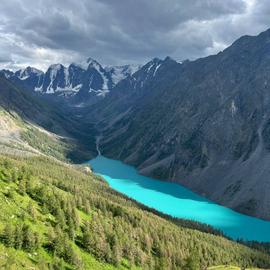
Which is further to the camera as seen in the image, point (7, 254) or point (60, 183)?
point (60, 183)

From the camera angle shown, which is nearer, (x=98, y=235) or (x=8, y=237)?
(x=8, y=237)

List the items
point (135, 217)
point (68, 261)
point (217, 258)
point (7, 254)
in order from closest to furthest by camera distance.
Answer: point (7, 254)
point (68, 261)
point (217, 258)
point (135, 217)

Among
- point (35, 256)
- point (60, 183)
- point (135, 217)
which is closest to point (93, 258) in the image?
point (35, 256)

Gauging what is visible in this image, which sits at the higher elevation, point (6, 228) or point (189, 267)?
point (6, 228)

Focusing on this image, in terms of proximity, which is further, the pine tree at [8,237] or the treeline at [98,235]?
the treeline at [98,235]

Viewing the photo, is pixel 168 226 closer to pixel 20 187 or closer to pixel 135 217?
pixel 135 217

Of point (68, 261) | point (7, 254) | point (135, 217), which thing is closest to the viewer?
point (7, 254)

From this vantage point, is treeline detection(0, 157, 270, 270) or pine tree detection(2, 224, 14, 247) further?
treeline detection(0, 157, 270, 270)

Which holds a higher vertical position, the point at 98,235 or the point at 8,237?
the point at 8,237
